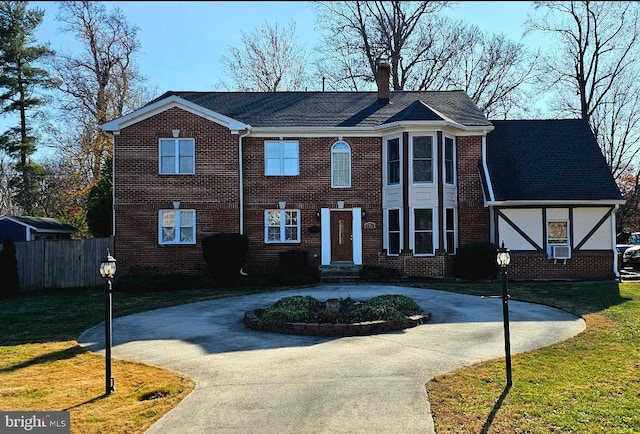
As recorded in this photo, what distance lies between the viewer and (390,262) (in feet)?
62.3

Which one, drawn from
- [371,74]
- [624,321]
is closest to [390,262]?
[624,321]

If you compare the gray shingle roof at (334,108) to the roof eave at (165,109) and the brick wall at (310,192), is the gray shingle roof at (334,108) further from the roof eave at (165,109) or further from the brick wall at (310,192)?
the roof eave at (165,109)

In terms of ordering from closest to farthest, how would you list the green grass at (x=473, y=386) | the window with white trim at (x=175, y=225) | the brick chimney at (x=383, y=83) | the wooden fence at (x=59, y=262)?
1. the green grass at (x=473, y=386)
2. the window with white trim at (x=175, y=225)
3. the wooden fence at (x=59, y=262)
4. the brick chimney at (x=383, y=83)

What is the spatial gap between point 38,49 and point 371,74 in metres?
21.4

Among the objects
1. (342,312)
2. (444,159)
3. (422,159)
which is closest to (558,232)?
(444,159)

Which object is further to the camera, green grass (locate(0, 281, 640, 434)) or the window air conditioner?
the window air conditioner

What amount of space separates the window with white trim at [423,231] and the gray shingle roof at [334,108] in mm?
3487

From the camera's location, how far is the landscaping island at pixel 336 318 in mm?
9703

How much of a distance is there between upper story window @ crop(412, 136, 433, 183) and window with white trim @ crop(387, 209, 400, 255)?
4.87 feet

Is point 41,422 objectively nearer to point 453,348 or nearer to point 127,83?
point 453,348

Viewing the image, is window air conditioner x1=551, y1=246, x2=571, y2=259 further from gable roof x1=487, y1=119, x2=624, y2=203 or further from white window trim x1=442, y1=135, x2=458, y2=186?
white window trim x1=442, y1=135, x2=458, y2=186

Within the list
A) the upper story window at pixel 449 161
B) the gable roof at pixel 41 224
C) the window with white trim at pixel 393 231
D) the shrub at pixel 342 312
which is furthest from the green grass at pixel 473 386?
the gable roof at pixel 41 224

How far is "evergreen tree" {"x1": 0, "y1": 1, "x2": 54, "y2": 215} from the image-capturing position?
30.9 metres
